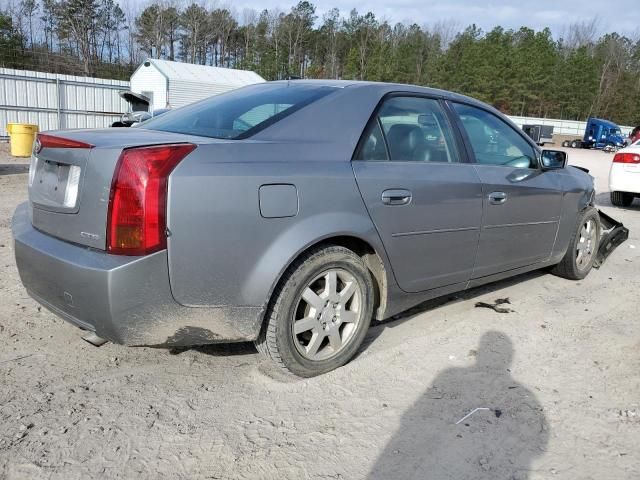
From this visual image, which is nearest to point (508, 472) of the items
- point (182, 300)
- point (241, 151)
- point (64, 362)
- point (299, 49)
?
point (182, 300)

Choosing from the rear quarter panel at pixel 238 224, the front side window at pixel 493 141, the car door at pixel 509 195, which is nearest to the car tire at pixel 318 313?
the rear quarter panel at pixel 238 224

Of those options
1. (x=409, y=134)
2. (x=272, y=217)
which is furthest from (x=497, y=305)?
(x=272, y=217)

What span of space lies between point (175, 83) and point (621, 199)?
63.8ft

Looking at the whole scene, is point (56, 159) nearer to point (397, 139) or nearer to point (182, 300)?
point (182, 300)

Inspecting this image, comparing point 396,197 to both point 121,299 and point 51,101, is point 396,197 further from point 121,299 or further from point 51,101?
point 51,101

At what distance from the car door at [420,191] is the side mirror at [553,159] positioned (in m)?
1.11

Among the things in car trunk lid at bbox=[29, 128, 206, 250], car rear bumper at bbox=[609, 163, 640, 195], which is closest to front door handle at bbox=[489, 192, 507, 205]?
car trunk lid at bbox=[29, 128, 206, 250]

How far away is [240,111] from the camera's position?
10.4ft

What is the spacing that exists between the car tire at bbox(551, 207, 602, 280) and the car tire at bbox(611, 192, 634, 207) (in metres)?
5.93

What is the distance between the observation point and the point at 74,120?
19938 mm

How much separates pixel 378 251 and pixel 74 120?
19811mm

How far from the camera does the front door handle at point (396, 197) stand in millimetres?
3064

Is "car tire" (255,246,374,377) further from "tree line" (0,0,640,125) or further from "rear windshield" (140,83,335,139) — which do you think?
"tree line" (0,0,640,125)

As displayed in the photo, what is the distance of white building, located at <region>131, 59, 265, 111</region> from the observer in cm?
2416
